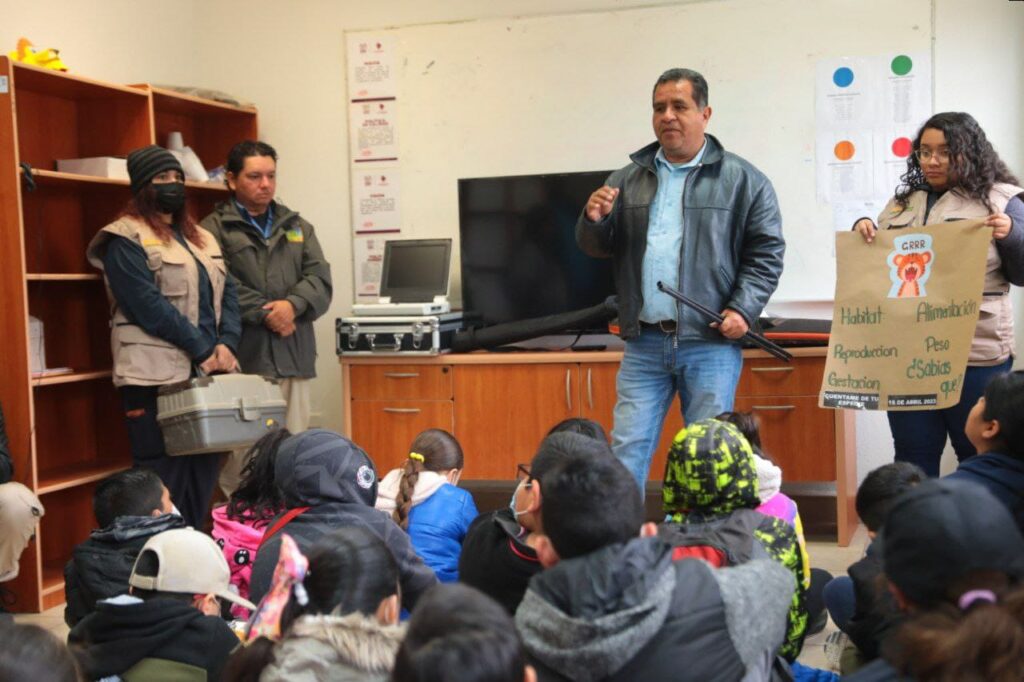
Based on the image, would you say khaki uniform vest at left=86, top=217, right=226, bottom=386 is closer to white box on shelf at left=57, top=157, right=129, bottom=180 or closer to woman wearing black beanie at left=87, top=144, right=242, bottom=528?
woman wearing black beanie at left=87, top=144, right=242, bottom=528

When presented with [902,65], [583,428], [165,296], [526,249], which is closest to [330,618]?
[583,428]

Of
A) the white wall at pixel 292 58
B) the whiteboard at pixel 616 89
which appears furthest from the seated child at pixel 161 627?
the white wall at pixel 292 58

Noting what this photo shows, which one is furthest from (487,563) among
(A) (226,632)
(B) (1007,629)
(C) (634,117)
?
(C) (634,117)

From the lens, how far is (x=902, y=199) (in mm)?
3510

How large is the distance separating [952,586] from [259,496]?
2.01m

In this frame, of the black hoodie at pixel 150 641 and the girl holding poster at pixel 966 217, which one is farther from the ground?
the girl holding poster at pixel 966 217

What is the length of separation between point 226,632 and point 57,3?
3853mm

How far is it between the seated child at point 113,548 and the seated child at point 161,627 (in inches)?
14.9

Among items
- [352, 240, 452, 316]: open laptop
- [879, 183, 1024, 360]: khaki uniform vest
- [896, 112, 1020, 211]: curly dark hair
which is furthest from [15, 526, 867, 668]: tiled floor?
[352, 240, 452, 316]: open laptop

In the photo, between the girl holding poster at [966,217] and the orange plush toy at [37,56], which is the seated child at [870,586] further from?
the orange plush toy at [37,56]

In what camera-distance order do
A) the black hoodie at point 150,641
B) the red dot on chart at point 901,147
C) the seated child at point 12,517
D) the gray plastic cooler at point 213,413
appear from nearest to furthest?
the black hoodie at point 150,641, the seated child at point 12,517, the gray plastic cooler at point 213,413, the red dot on chart at point 901,147

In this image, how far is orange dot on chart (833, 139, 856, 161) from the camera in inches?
193

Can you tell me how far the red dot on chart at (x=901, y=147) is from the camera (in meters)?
4.84

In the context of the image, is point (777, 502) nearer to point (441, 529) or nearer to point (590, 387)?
point (441, 529)
